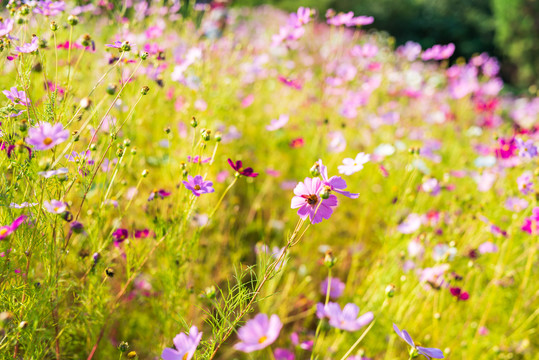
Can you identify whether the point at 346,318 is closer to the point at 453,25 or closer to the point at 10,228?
the point at 10,228

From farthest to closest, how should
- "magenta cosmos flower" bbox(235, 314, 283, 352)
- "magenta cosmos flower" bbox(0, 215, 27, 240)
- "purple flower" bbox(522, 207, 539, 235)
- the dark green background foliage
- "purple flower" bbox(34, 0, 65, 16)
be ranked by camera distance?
the dark green background foliage < "purple flower" bbox(522, 207, 539, 235) < "purple flower" bbox(34, 0, 65, 16) < "magenta cosmos flower" bbox(0, 215, 27, 240) < "magenta cosmos flower" bbox(235, 314, 283, 352)

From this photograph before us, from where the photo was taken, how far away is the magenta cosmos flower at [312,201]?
2.42 ft

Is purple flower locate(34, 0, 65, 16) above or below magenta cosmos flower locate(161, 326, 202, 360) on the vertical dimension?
above

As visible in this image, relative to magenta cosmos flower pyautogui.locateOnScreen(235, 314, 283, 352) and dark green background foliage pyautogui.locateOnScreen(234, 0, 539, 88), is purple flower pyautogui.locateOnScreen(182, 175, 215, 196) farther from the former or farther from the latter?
dark green background foliage pyautogui.locateOnScreen(234, 0, 539, 88)

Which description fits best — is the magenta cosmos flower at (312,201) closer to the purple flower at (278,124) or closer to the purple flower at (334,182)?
the purple flower at (334,182)

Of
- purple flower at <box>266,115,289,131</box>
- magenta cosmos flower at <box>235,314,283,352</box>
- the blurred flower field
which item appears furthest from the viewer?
purple flower at <box>266,115,289,131</box>

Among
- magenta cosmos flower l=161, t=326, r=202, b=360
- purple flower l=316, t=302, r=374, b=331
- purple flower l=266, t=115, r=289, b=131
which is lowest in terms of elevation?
purple flower l=316, t=302, r=374, b=331

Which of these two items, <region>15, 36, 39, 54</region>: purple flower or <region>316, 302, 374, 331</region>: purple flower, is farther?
<region>15, 36, 39, 54</region>: purple flower

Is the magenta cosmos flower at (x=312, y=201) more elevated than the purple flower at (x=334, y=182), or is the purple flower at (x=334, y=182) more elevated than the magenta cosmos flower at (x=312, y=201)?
the purple flower at (x=334, y=182)

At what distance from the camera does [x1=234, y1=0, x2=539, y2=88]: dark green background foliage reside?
9484 mm

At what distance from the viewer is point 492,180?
174cm

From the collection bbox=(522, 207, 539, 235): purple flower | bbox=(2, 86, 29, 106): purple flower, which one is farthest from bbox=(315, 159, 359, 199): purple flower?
bbox=(522, 207, 539, 235): purple flower

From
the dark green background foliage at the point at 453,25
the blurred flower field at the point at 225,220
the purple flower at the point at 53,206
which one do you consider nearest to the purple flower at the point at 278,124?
the blurred flower field at the point at 225,220

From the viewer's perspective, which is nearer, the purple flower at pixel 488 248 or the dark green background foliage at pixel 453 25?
the purple flower at pixel 488 248
